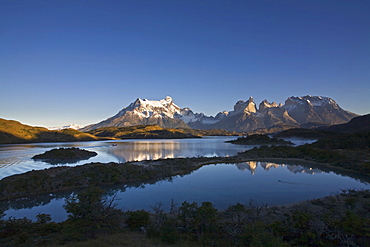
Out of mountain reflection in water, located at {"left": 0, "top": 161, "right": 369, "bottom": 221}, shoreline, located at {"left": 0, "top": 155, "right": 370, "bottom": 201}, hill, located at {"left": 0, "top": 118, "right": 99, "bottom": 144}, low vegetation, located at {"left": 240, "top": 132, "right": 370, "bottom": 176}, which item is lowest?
mountain reflection in water, located at {"left": 0, "top": 161, "right": 369, "bottom": 221}

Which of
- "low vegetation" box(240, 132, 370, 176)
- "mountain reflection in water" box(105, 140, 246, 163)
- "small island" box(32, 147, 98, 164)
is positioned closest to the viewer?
"low vegetation" box(240, 132, 370, 176)

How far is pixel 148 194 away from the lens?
70.7ft

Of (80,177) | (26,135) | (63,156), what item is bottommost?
(80,177)

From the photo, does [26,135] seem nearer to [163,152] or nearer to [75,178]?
[163,152]

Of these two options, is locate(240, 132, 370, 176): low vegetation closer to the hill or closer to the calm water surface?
the calm water surface

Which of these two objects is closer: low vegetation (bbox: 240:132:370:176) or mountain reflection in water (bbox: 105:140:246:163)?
low vegetation (bbox: 240:132:370:176)

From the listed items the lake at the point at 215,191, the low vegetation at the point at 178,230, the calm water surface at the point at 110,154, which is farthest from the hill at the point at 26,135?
the low vegetation at the point at 178,230

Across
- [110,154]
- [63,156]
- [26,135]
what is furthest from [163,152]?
[26,135]

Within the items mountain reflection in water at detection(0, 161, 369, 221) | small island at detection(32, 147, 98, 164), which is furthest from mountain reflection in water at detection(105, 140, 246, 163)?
mountain reflection in water at detection(0, 161, 369, 221)

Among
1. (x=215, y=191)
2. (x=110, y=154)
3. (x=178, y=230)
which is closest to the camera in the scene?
(x=178, y=230)

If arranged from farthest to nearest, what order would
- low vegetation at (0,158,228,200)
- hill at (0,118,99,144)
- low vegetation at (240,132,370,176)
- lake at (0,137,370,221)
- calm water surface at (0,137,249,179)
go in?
hill at (0,118,99,144) → calm water surface at (0,137,249,179) → low vegetation at (240,132,370,176) → low vegetation at (0,158,228,200) → lake at (0,137,370,221)

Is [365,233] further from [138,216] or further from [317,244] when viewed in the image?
[138,216]

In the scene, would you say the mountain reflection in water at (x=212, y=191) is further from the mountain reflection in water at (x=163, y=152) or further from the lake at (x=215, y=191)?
the mountain reflection in water at (x=163, y=152)

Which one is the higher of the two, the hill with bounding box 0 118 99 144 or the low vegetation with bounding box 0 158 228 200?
the hill with bounding box 0 118 99 144
